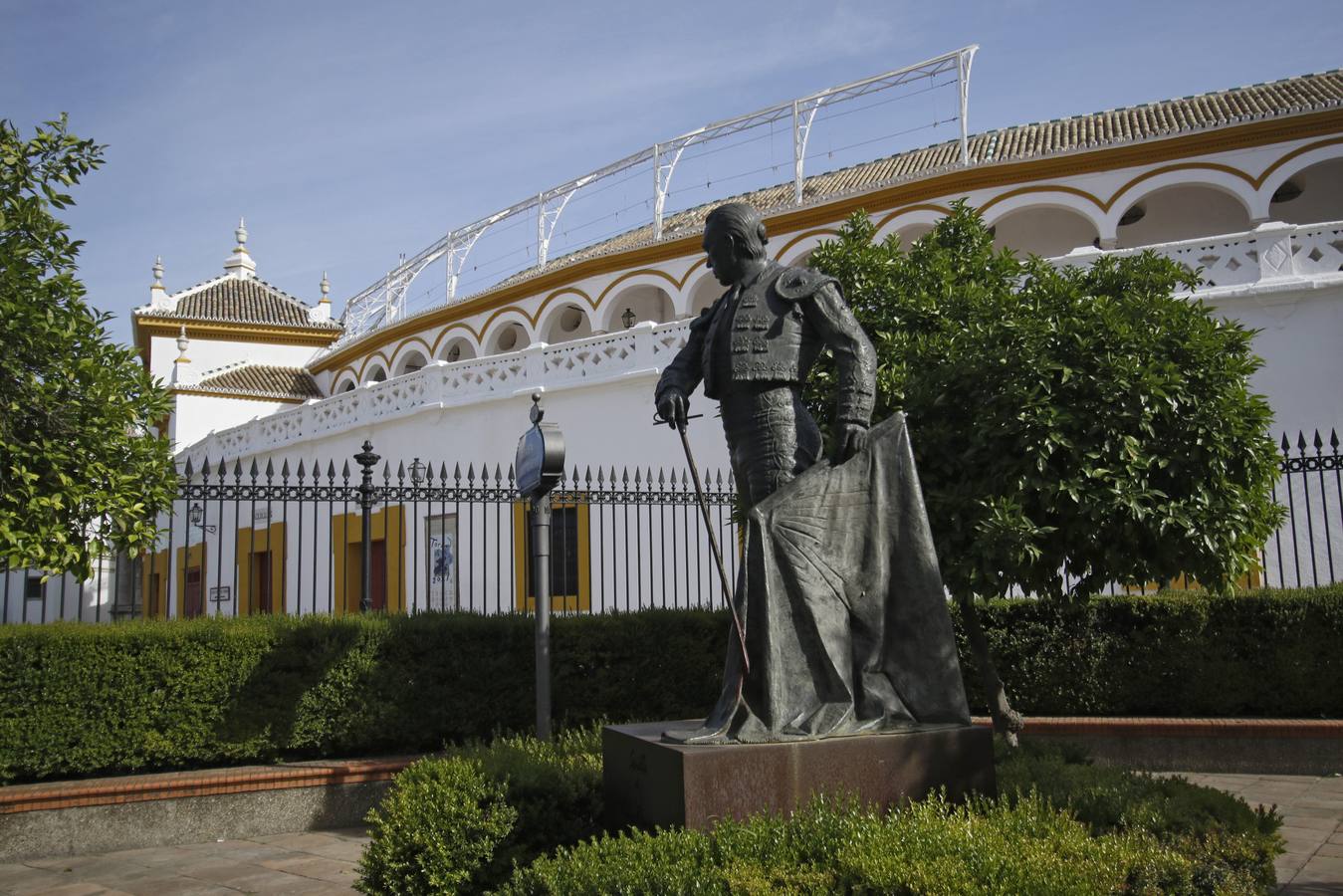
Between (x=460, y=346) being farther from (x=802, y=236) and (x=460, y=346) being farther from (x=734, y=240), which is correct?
(x=734, y=240)

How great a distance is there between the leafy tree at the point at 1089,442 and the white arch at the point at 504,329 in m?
19.8

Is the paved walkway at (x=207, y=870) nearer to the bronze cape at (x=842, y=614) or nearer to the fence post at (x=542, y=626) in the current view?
the fence post at (x=542, y=626)

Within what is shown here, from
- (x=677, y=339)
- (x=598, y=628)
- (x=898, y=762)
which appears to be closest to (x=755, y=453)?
(x=898, y=762)

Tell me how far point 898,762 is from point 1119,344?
3439 mm

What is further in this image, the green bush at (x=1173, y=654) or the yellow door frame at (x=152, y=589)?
the yellow door frame at (x=152, y=589)

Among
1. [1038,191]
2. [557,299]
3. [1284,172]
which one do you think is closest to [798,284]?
[1038,191]

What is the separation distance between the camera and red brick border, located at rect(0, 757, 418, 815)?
6308mm

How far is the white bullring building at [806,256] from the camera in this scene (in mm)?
13305

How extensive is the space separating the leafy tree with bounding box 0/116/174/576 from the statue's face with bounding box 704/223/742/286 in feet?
13.5

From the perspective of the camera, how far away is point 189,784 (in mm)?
6625

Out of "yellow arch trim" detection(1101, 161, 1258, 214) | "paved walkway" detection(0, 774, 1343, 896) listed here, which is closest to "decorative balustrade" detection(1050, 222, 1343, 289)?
"yellow arch trim" detection(1101, 161, 1258, 214)

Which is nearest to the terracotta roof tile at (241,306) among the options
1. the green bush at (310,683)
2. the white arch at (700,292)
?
the white arch at (700,292)

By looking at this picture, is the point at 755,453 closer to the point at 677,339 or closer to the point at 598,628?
the point at 598,628

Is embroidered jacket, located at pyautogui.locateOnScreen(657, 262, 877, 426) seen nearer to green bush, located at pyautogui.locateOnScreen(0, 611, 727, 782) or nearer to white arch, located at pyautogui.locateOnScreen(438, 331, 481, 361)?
green bush, located at pyautogui.locateOnScreen(0, 611, 727, 782)
